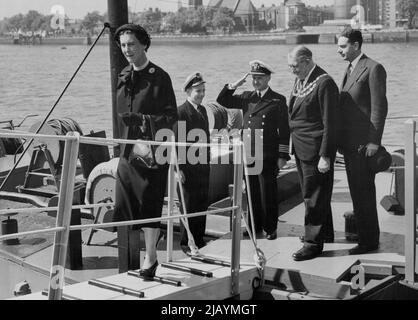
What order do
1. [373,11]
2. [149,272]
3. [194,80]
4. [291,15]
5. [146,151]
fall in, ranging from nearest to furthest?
[146,151]
[149,272]
[194,80]
[291,15]
[373,11]

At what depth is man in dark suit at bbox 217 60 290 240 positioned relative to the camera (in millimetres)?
5719

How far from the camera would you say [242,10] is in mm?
109062

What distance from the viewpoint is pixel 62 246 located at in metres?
3.65

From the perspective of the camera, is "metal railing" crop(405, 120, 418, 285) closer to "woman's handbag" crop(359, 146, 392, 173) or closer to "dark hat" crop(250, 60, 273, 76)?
"woman's handbag" crop(359, 146, 392, 173)

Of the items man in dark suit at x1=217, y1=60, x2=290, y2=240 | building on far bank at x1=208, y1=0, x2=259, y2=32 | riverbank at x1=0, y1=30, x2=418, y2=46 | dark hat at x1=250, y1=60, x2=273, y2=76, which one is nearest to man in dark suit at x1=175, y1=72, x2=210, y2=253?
man in dark suit at x1=217, y1=60, x2=290, y2=240

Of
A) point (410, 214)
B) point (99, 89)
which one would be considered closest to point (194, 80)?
point (410, 214)

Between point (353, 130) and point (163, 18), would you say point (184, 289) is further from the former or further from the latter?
point (163, 18)

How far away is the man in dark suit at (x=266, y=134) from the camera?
572cm

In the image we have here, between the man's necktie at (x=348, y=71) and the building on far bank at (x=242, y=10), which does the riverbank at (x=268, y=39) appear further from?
the man's necktie at (x=348, y=71)

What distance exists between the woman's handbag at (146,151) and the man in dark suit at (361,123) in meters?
1.67

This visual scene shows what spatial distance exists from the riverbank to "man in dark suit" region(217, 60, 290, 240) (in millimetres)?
61269

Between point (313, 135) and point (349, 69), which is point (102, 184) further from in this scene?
point (349, 69)

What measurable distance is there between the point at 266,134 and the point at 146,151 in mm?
1660
